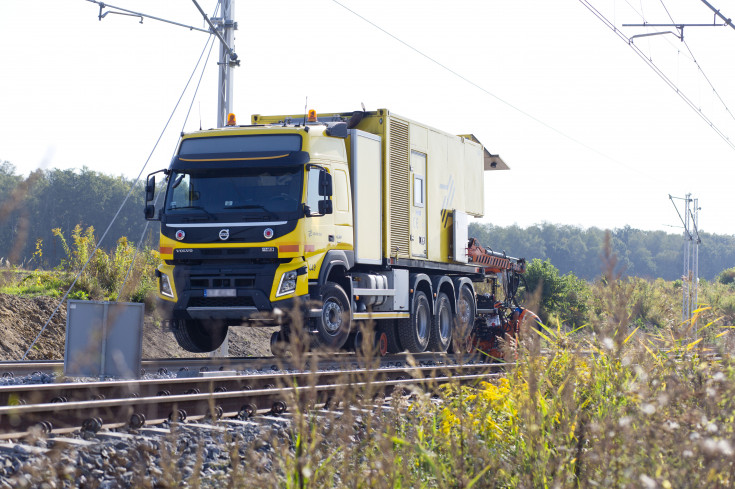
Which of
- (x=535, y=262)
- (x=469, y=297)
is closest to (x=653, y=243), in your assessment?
(x=535, y=262)

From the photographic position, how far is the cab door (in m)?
15.8

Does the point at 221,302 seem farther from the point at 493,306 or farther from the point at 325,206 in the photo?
the point at 493,306

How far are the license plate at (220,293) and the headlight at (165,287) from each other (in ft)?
2.14

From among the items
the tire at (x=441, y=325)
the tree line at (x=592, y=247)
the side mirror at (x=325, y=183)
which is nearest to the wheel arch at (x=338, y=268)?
the side mirror at (x=325, y=183)

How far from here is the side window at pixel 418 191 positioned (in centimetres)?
1586

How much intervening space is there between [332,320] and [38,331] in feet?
20.9

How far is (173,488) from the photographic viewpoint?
3.20 meters

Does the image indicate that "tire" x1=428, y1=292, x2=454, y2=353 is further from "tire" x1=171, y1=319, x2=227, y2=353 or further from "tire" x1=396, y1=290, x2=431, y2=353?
"tire" x1=171, y1=319, x2=227, y2=353

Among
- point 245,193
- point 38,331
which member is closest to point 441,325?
point 245,193

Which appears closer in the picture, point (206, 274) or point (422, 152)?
point (206, 274)

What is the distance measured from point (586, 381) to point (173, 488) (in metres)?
3.74

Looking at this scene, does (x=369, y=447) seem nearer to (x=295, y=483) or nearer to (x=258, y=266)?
(x=295, y=483)

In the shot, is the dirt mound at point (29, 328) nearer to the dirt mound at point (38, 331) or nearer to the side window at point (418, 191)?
the dirt mound at point (38, 331)

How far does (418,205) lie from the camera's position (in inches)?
629
